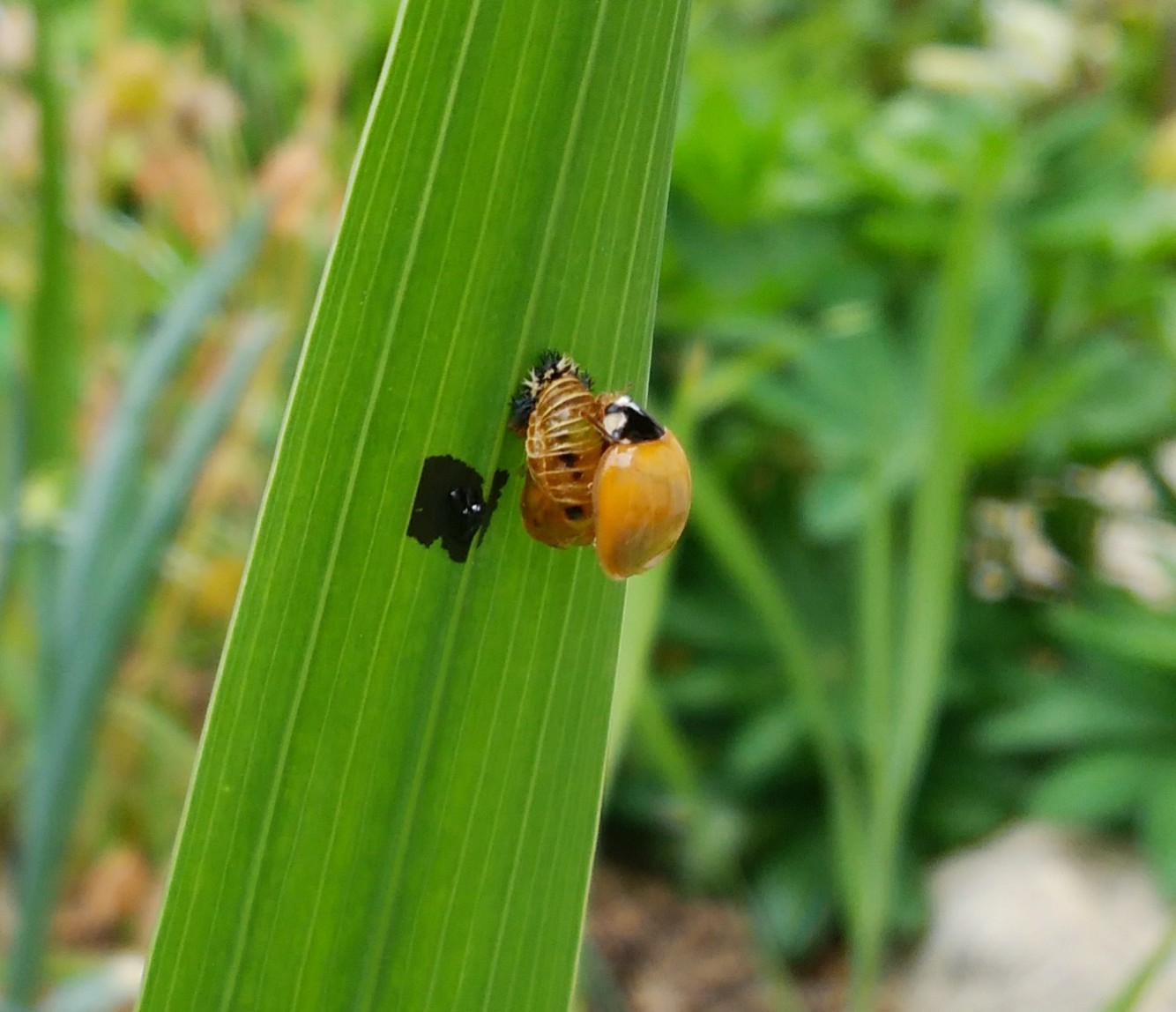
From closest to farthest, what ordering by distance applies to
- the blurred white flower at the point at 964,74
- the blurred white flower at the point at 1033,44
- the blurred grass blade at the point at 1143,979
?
1. the blurred grass blade at the point at 1143,979
2. the blurred white flower at the point at 964,74
3. the blurred white flower at the point at 1033,44

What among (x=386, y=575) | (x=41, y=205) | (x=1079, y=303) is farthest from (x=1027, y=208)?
(x=386, y=575)

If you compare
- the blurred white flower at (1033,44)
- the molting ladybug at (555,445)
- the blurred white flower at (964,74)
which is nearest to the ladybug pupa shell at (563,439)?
the molting ladybug at (555,445)

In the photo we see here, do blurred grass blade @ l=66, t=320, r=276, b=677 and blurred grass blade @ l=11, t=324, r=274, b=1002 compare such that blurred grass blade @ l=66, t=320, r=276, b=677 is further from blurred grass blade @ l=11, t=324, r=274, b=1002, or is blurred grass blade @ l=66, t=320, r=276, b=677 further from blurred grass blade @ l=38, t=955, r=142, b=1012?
blurred grass blade @ l=38, t=955, r=142, b=1012

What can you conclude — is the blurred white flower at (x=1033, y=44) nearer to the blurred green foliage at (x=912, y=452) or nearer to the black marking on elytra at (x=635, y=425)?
the blurred green foliage at (x=912, y=452)

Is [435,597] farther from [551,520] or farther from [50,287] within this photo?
[50,287]

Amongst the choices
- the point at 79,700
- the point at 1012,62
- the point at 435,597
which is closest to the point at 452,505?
the point at 435,597

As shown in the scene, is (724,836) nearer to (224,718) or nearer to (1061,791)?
(1061,791)
